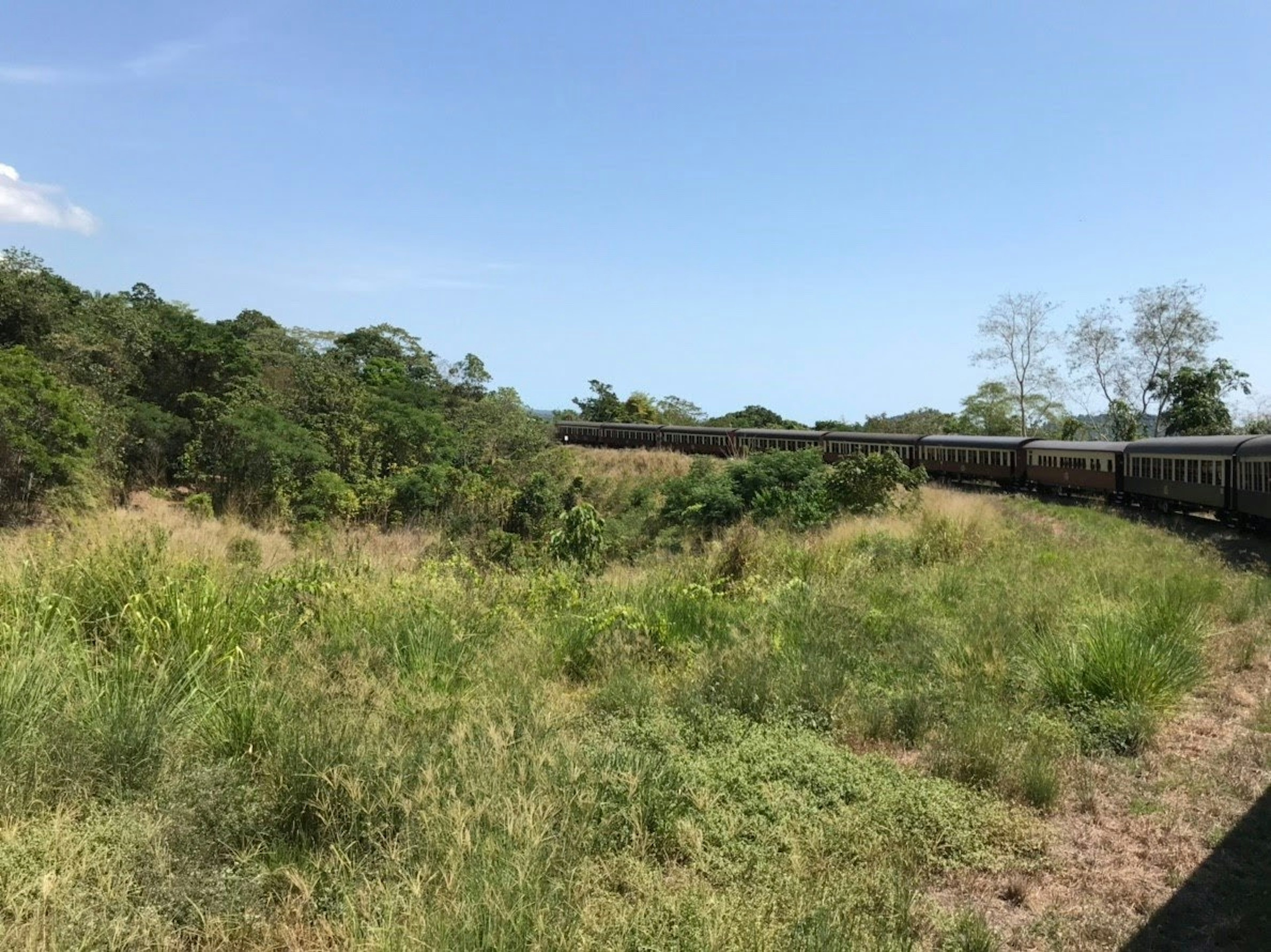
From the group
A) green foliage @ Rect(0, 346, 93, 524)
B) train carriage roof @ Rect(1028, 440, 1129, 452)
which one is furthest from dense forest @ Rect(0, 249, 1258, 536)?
train carriage roof @ Rect(1028, 440, 1129, 452)

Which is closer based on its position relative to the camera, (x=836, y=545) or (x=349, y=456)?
(x=836, y=545)

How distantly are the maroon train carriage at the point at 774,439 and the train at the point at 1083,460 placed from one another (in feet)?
0.15

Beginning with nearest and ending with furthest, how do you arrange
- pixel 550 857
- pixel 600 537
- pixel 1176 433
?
1. pixel 550 857
2. pixel 600 537
3. pixel 1176 433

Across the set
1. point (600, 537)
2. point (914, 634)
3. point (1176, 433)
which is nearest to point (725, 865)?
point (914, 634)

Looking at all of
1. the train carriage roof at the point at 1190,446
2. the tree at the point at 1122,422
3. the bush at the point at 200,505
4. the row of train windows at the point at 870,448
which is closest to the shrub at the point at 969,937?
the train carriage roof at the point at 1190,446

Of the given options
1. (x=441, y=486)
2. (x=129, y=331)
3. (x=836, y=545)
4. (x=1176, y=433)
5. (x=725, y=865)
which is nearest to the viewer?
(x=725, y=865)

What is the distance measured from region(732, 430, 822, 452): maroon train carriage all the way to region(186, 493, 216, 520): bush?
1990 centimetres

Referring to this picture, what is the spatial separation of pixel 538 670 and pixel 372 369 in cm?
3994

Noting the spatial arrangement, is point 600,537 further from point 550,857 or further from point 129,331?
point 129,331

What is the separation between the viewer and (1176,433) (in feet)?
135

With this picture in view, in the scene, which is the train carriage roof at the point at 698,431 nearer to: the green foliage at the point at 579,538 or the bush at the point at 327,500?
the bush at the point at 327,500

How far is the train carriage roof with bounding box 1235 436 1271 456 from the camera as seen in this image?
15781 mm

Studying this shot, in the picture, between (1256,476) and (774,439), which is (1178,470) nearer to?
(1256,476)

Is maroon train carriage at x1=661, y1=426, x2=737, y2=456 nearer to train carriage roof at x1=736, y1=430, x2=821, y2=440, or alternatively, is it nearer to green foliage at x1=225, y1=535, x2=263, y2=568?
train carriage roof at x1=736, y1=430, x2=821, y2=440
